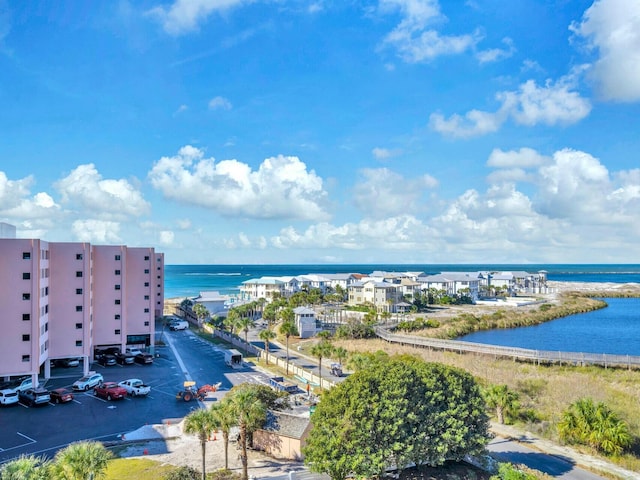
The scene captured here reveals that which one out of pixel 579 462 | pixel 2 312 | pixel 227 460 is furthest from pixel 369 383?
pixel 2 312

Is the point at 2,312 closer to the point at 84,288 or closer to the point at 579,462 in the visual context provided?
the point at 84,288

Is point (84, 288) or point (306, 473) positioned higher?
point (84, 288)

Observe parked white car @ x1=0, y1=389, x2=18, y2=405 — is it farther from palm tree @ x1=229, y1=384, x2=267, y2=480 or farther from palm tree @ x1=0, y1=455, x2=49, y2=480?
palm tree @ x1=0, y1=455, x2=49, y2=480

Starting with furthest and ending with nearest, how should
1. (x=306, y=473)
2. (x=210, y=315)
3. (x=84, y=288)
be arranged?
1. (x=210, y=315)
2. (x=84, y=288)
3. (x=306, y=473)

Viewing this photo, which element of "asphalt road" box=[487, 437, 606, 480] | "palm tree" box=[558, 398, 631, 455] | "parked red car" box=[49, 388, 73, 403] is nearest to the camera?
"asphalt road" box=[487, 437, 606, 480]

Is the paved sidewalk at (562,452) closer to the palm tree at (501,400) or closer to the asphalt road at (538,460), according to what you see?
the asphalt road at (538,460)

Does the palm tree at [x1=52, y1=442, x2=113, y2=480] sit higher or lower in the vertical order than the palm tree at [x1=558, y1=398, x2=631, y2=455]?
higher

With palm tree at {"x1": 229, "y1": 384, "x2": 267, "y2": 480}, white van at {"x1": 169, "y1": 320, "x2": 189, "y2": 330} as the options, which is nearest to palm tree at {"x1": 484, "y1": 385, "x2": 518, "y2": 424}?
palm tree at {"x1": 229, "y1": 384, "x2": 267, "y2": 480}
